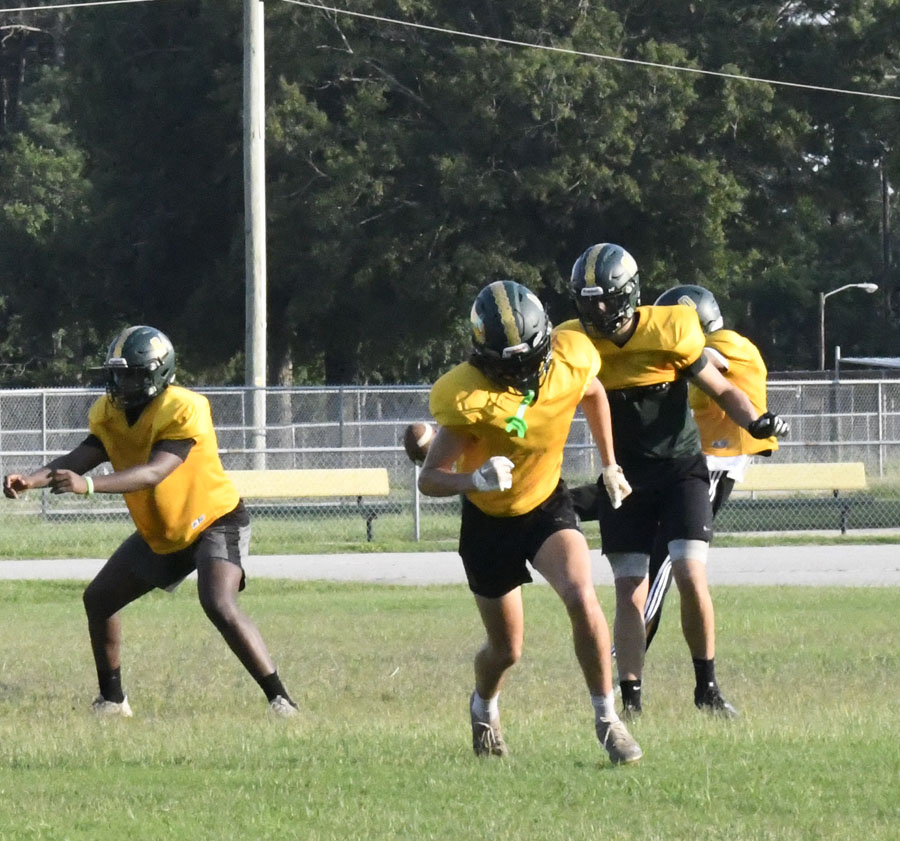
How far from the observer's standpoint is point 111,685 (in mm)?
8961

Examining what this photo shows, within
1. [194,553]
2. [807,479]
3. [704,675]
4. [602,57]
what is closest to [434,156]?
[602,57]

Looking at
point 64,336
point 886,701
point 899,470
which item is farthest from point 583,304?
point 64,336

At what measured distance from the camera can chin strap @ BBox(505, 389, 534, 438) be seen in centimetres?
668

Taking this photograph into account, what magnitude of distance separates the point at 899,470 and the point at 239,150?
1973cm

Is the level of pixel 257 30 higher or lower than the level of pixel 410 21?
lower

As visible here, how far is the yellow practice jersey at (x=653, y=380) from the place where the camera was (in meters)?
8.14

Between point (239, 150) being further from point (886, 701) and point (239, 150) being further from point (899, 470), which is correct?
point (886, 701)

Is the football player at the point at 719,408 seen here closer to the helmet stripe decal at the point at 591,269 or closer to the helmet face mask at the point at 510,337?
the helmet stripe decal at the point at 591,269

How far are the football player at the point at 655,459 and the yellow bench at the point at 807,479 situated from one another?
14820 mm

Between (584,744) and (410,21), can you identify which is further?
(410,21)

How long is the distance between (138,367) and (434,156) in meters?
31.8

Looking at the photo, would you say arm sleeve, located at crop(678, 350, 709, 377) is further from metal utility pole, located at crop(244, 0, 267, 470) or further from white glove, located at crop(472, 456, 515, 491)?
metal utility pole, located at crop(244, 0, 267, 470)

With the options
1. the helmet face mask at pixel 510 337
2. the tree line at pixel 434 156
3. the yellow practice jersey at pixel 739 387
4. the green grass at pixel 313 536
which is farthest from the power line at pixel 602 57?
the helmet face mask at pixel 510 337

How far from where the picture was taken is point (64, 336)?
58.3 meters
